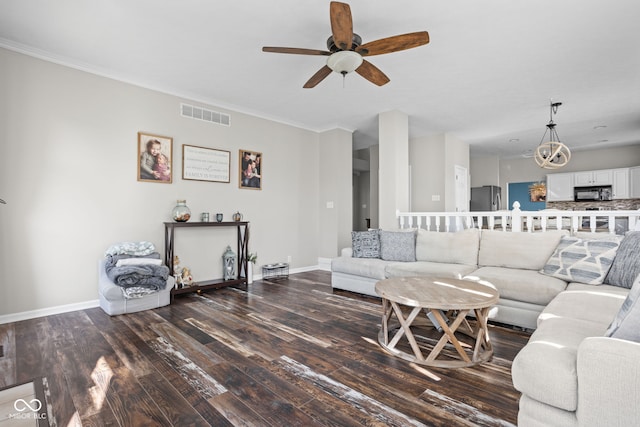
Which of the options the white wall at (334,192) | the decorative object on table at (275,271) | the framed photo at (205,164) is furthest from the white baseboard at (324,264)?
the framed photo at (205,164)

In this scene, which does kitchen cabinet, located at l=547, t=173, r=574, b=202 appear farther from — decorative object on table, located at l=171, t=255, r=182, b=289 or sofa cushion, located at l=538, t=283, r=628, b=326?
decorative object on table, located at l=171, t=255, r=182, b=289

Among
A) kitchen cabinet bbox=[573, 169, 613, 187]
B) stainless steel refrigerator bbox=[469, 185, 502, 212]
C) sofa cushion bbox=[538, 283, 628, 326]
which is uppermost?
kitchen cabinet bbox=[573, 169, 613, 187]

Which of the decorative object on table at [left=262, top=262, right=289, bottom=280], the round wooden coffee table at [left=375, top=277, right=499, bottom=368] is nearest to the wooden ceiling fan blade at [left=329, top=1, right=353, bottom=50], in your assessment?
the round wooden coffee table at [left=375, top=277, right=499, bottom=368]

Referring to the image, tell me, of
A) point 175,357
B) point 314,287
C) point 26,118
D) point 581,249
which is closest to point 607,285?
point 581,249

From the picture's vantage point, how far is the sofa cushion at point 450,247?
3.72m

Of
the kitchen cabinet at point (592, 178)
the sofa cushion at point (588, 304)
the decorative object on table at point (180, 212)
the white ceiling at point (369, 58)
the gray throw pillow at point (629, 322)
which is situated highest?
the white ceiling at point (369, 58)

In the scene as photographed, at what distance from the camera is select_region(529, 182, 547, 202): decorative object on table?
8.77 m

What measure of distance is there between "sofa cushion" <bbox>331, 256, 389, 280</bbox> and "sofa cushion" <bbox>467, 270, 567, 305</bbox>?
42.5 inches

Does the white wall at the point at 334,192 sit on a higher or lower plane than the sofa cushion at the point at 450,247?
higher

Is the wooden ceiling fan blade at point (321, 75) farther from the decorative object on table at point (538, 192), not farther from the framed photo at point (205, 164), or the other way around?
the decorative object on table at point (538, 192)

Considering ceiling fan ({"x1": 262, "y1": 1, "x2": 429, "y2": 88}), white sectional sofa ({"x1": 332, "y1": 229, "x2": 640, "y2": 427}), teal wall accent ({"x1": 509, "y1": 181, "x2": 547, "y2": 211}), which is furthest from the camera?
teal wall accent ({"x1": 509, "y1": 181, "x2": 547, "y2": 211})

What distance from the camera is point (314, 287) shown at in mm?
4539

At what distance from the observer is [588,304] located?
82.2 inches

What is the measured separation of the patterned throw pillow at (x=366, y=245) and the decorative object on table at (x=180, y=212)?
2.35m
